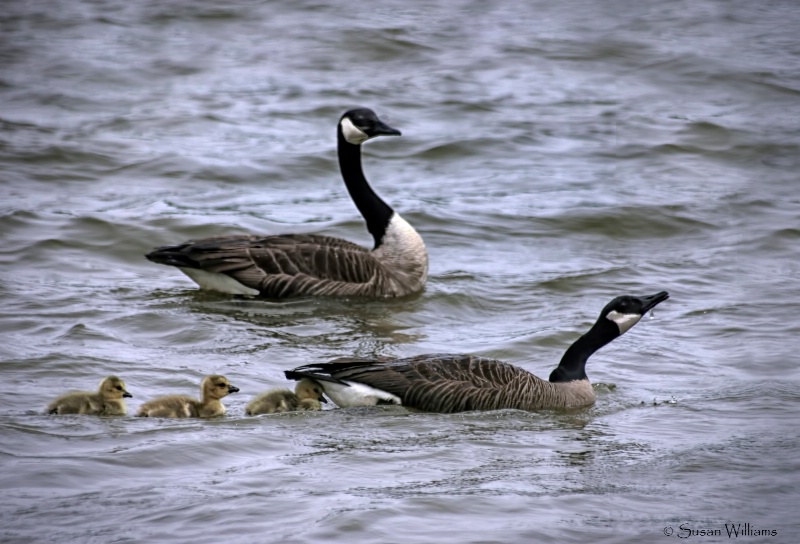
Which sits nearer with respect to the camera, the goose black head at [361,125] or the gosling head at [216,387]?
the gosling head at [216,387]

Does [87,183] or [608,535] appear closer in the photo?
[608,535]

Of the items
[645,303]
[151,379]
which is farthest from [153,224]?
[645,303]

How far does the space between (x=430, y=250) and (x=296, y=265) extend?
2549 millimetres

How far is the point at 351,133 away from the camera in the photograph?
1355 centimetres

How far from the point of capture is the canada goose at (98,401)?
8289mm

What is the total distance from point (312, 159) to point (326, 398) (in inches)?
338

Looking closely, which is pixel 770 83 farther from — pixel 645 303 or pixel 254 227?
pixel 645 303

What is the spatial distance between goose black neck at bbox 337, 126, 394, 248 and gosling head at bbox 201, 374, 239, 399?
4848mm

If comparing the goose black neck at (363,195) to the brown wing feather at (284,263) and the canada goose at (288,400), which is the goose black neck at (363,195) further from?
the canada goose at (288,400)

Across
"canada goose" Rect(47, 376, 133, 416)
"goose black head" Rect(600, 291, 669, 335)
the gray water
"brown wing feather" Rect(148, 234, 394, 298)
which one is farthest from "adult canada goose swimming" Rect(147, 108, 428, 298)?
"canada goose" Rect(47, 376, 133, 416)

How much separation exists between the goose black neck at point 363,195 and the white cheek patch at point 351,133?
56mm

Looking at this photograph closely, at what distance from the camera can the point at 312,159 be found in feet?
57.9

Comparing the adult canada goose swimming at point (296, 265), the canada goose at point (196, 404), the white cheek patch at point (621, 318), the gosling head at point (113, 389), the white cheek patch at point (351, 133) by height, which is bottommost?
the adult canada goose swimming at point (296, 265)

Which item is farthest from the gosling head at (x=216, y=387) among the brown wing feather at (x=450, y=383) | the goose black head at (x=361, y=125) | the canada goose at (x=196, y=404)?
the goose black head at (x=361, y=125)
